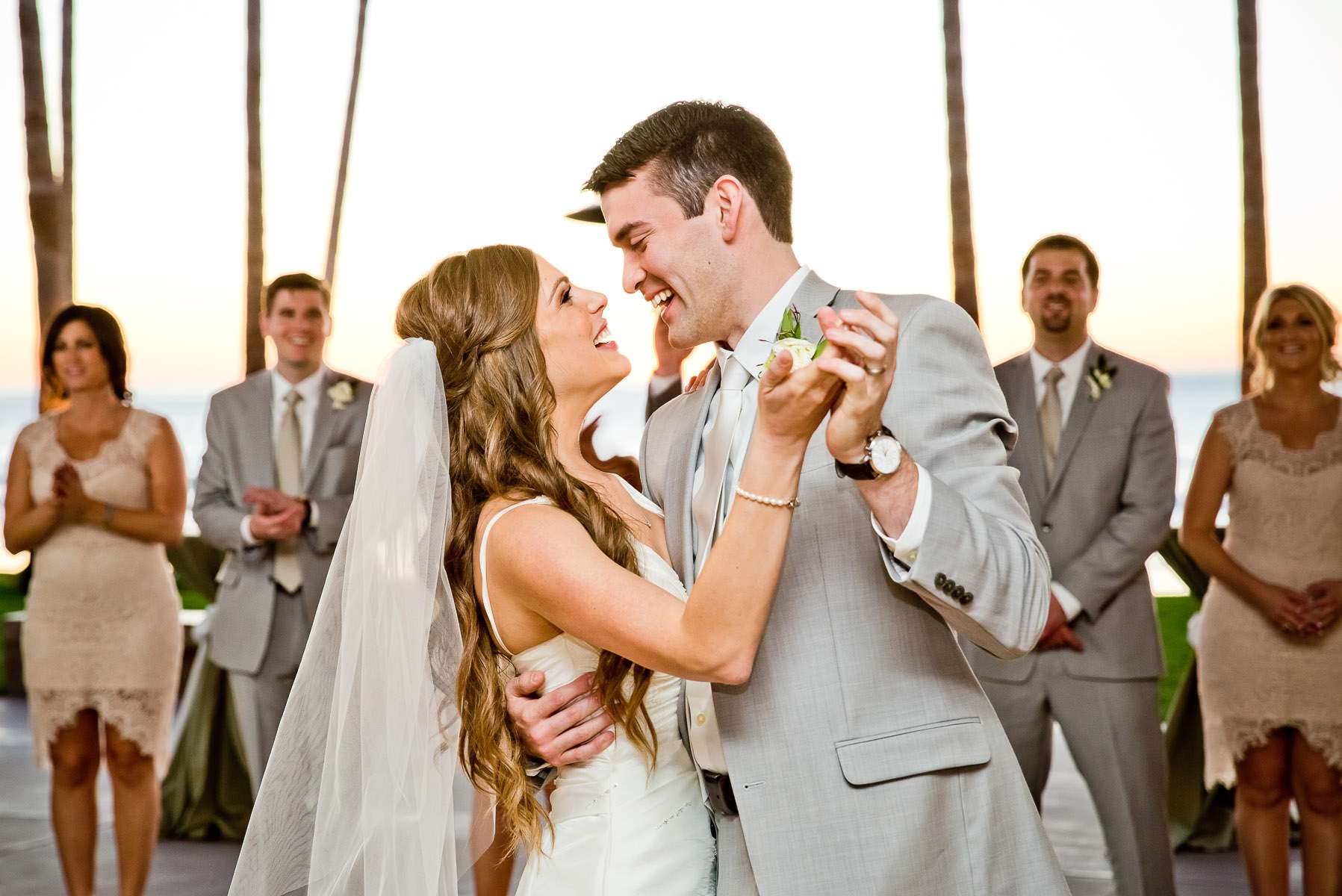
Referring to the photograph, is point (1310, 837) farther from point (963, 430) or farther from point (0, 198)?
point (0, 198)

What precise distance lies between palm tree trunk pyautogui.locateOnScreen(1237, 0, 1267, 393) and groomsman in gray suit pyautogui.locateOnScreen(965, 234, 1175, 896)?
2895 millimetres

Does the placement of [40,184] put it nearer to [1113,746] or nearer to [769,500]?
[1113,746]

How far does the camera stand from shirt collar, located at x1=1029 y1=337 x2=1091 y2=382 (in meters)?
3.97

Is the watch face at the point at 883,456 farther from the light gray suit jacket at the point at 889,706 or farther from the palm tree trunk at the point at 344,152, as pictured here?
the palm tree trunk at the point at 344,152

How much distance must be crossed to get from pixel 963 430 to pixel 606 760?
0.80 meters

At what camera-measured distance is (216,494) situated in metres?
4.62

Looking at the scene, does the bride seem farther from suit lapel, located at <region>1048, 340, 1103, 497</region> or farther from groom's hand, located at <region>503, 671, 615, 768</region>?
suit lapel, located at <region>1048, 340, 1103, 497</region>

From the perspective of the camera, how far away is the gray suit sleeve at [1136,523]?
12.5 ft

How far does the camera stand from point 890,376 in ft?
4.75

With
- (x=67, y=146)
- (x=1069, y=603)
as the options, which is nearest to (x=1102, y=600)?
(x=1069, y=603)

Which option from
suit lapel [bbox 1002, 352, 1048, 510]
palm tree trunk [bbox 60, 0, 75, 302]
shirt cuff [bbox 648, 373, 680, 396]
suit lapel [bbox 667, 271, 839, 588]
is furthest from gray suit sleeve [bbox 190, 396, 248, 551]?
palm tree trunk [bbox 60, 0, 75, 302]

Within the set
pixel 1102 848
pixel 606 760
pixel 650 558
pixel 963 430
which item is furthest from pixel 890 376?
pixel 1102 848

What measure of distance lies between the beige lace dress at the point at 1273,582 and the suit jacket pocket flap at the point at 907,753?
262 cm

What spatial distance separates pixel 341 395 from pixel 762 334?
9.72 ft
